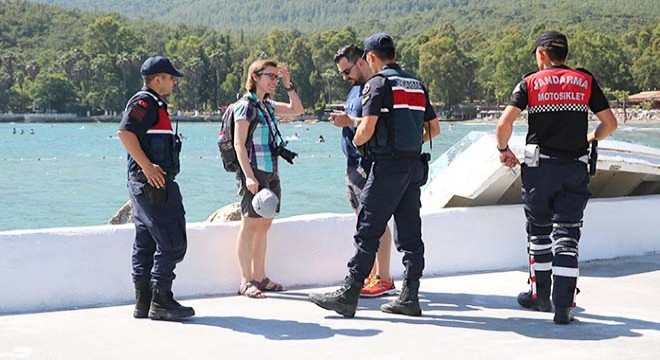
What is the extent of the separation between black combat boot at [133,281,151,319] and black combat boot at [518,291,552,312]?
2.38 metres

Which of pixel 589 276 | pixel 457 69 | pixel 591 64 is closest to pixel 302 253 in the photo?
pixel 589 276

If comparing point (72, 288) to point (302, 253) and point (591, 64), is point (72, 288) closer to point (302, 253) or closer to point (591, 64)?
point (302, 253)

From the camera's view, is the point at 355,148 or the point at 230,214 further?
the point at 230,214

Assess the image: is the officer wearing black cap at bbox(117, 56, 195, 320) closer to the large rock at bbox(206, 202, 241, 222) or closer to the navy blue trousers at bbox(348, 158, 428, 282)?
the navy blue trousers at bbox(348, 158, 428, 282)

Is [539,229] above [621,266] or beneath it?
above

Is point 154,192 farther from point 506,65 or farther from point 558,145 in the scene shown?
point 506,65

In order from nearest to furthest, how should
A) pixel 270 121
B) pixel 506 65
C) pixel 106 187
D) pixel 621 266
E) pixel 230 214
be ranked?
1. pixel 270 121
2. pixel 621 266
3. pixel 230 214
4. pixel 106 187
5. pixel 506 65

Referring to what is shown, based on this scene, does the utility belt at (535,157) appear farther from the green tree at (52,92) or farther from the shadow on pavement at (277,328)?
Result: the green tree at (52,92)

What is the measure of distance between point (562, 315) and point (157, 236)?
2430 millimetres

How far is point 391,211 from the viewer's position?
18.2ft

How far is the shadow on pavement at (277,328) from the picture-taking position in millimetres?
5188

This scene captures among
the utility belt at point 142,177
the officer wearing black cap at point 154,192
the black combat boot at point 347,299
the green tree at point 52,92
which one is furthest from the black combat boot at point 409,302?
the green tree at point 52,92

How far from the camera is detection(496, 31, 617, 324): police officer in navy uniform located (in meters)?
5.43

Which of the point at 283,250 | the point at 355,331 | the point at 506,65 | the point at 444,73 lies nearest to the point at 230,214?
the point at 283,250
